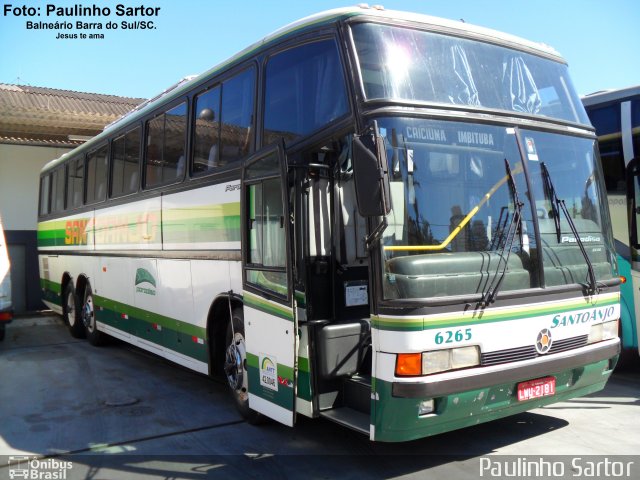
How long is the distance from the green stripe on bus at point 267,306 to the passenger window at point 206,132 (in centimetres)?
167

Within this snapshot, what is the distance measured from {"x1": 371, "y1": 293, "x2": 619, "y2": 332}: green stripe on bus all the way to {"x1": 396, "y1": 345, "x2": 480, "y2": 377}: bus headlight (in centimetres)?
19

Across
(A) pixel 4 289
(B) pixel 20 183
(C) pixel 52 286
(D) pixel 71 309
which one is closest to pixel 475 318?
(A) pixel 4 289

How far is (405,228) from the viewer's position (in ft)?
14.3

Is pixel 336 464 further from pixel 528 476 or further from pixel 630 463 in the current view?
pixel 630 463

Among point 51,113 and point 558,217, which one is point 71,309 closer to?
point 51,113

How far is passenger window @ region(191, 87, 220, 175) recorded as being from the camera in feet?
21.8

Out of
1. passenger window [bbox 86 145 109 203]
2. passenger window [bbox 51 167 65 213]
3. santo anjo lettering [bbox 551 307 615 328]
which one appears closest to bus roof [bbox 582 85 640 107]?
santo anjo lettering [bbox 551 307 615 328]

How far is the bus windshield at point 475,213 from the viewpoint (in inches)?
171

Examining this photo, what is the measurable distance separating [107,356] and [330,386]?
6.54 metres

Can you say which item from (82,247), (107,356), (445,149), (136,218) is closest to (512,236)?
(445,149)

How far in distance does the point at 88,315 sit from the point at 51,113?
5.30 meters

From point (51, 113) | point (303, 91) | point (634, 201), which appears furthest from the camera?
point (51, 113)

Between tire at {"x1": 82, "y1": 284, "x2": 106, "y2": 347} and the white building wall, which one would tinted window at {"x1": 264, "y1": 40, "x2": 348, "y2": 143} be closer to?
tire at {"x1": 82, "y1": 284, "x2": 106, "y2": 347}

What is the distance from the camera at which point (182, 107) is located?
7512 millimetres
